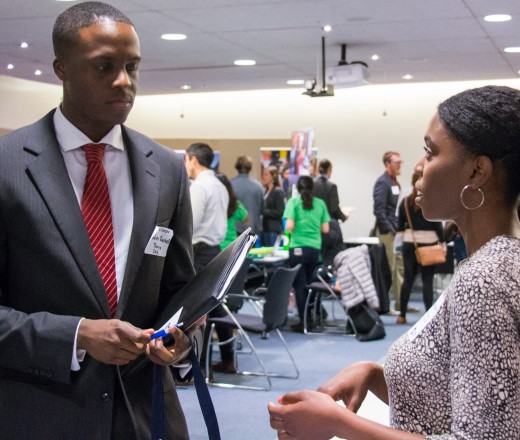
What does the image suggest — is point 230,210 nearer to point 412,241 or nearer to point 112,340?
point 412,241

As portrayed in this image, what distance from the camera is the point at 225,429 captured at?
17.1ft

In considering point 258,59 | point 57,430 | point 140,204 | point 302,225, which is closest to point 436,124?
point 140,204

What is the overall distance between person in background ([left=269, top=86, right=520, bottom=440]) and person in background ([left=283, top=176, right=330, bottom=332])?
734cm

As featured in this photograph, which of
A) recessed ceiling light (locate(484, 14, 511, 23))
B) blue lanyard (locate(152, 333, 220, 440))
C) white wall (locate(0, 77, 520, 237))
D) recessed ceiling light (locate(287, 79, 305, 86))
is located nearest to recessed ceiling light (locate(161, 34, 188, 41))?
recessed ceiling light (locate(484, 14, 511, 23))

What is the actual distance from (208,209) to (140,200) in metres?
4.89

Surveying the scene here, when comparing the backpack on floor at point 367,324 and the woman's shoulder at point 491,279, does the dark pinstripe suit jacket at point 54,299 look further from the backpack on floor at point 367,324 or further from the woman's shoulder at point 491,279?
the backpack on floor at point 367,324

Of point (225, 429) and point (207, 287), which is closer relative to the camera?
point (207, 287)

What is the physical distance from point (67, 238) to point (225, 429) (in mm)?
3818

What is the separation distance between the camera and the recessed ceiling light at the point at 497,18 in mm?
7715

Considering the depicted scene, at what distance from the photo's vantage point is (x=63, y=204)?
163 centimetres

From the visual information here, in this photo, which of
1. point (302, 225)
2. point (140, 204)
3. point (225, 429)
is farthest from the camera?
Answer: point (302, 225)

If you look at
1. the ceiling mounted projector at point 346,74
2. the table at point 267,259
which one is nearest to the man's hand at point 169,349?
the table at point 267,259

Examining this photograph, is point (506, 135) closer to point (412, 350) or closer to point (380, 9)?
point (412, 350)

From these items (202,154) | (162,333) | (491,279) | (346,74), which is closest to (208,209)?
(202,154)
